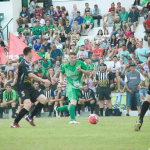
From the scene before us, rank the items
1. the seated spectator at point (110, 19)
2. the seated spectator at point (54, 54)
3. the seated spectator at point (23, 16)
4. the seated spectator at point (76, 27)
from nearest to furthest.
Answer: the seated spectator at point (54, 54), the seated spectator at point (110, 19), the seated spectator at point (76, 27), the seated spectator at point (23, 16)

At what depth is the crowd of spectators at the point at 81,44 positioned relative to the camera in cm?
2061

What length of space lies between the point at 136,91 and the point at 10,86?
6.03m

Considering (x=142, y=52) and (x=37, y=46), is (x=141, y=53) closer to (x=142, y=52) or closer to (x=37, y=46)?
(x=142, y=52)

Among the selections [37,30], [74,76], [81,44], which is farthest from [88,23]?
[74,76]

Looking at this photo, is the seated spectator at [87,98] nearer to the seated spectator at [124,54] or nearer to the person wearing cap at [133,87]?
the person wearing cap at [133,87]

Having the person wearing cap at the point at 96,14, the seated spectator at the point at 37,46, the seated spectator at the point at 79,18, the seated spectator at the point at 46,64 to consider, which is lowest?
the seated spectator at the point at 46,64

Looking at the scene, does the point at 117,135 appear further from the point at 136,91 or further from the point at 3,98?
the point at 3,98

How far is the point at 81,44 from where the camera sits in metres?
23.1

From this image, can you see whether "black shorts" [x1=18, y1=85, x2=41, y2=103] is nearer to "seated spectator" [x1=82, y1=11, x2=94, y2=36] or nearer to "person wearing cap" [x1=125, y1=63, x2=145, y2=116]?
"person wearing cap" [x1=125, y1=63, x2=145, y2=116]

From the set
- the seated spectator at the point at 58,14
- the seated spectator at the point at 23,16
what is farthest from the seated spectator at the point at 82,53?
the seated spectator at the point at 23,16

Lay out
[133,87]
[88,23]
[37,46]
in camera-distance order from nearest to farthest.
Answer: [133,87]
[37,46]
[88,23]

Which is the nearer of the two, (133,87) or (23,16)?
(133,87)

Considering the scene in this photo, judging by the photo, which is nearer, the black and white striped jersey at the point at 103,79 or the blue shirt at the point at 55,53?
the black and white striped jersey at the point at 103,79

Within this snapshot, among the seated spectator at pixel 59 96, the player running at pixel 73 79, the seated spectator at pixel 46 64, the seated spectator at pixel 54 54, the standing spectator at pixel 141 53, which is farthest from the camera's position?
the seated spectator at pixel 54 54
